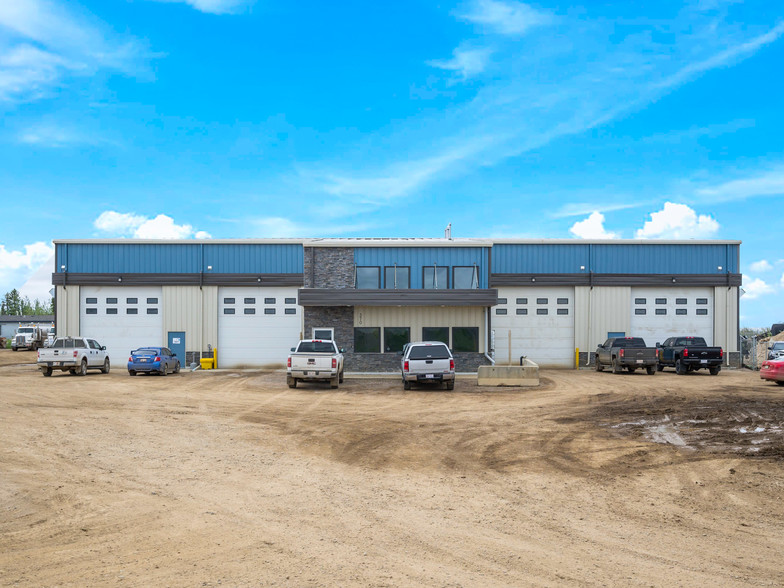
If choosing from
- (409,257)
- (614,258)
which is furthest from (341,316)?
(614,258)

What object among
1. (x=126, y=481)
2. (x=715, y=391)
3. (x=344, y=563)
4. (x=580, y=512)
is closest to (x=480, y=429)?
(x=580, y=512)

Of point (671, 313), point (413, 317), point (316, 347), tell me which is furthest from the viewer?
point (671, 313)

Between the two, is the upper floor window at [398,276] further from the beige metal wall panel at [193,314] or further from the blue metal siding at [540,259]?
the beige metal wall panel at [193,314]

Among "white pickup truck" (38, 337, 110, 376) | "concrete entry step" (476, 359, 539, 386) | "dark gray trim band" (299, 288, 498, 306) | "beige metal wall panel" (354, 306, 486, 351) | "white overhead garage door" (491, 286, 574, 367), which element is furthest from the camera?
"white overhead garage door" (491, 286, 574, 367)

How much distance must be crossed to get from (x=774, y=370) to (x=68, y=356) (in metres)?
31.5

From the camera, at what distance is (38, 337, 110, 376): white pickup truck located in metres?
29.6

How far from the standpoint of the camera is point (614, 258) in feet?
127

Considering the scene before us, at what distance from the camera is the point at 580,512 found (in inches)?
313

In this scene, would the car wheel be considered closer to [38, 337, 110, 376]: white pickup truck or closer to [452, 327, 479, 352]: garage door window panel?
[452, 327, 479, 352]: garage door window panel

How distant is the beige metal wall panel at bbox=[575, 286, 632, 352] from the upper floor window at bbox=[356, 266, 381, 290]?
505 inches

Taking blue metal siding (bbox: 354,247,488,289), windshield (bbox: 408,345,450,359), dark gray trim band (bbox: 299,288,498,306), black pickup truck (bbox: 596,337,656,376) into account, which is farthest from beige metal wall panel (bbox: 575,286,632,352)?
windshield (bbox: 408,345,450,359)

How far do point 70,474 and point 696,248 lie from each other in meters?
38.0

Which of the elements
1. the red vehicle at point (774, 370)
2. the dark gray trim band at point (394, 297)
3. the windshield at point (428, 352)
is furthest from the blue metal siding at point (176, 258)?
the red vehicle at point (774, 370)

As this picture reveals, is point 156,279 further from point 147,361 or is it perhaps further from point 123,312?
point 147,361
